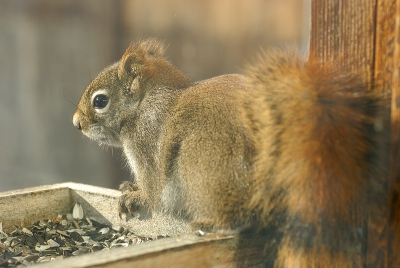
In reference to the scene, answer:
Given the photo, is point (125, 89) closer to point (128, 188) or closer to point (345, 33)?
point (128, 188)

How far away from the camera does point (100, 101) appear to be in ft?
5.17

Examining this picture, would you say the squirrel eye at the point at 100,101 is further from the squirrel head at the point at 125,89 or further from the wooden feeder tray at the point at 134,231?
the wooden feeder tray at the point at 134,231

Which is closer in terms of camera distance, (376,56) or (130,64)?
(376,56)

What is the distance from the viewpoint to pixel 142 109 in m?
1.46

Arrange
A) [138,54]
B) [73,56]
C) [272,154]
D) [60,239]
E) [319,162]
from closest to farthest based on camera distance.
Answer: [319,162]
[272,154]
[60,239]
[138,54]
[73,56]

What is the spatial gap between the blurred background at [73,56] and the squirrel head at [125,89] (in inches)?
13.7

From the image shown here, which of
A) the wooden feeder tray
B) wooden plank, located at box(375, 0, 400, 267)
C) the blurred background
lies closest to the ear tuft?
the blurred background

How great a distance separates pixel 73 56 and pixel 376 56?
1.89m

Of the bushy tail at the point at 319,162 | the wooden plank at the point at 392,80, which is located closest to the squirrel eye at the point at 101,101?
the bushy tail at the point at 319,162

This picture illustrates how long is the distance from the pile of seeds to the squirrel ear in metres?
0.48

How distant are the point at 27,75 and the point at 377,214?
80.9 inches

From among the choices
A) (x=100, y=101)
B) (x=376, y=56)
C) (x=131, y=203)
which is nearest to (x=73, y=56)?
(x=100, y=101)

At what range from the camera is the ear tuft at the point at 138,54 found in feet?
4.92

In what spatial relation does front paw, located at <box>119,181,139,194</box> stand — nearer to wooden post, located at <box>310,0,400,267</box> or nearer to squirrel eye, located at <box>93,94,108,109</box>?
squirrel eye, located at <box>93,94,108,109</box>
